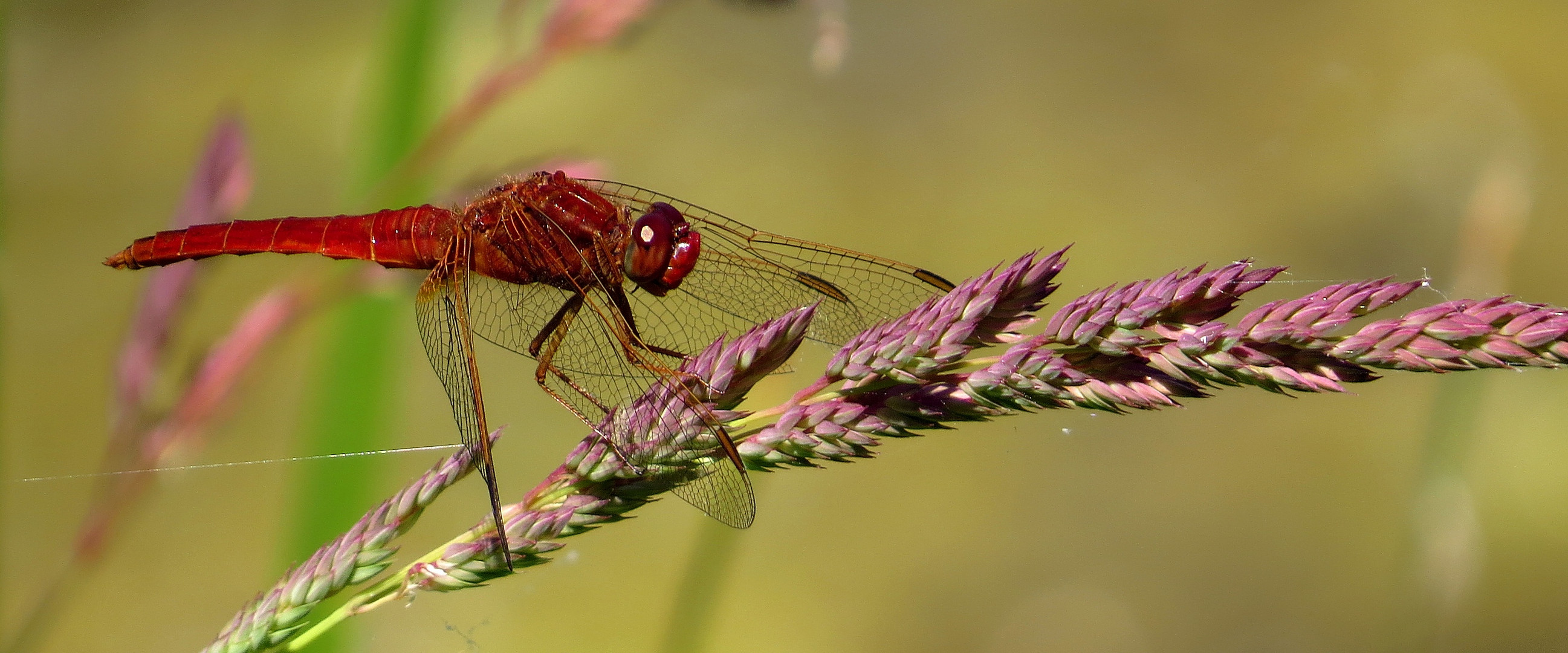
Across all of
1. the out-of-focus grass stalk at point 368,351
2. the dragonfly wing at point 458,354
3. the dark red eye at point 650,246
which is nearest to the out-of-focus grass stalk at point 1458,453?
the dark red eye at point 650,246

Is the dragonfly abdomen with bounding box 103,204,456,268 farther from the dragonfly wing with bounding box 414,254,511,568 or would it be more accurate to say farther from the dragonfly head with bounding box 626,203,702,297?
the dragonfly head with bounding box 626,203,702,297

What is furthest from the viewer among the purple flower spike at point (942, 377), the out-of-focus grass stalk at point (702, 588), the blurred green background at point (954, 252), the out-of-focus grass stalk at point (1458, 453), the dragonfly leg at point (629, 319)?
the blurred green background at point (954, 252)

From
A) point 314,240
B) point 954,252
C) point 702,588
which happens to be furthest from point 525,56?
point 954,252

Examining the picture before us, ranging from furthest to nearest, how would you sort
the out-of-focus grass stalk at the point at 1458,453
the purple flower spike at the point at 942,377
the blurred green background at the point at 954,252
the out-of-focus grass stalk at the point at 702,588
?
1. the blurred green background at the point at 954,252
2. the out-of-focus grass stalk at the point at 1458,453
3. the out-of-focus grass stalk at the point at 702,588
4. the purple flower spike at the point at 942,377

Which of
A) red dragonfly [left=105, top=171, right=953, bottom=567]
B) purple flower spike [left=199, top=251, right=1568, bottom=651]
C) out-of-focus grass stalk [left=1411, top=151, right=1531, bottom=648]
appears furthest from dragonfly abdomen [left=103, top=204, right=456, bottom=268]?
out-of-focus grass stalk [left=1411, top=151, right=1531, bottom=648]

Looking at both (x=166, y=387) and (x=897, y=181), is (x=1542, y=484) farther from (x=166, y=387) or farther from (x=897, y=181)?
(x=166, y=387)

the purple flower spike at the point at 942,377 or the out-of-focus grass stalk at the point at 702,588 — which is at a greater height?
the purple flower spike at the point at 942,377

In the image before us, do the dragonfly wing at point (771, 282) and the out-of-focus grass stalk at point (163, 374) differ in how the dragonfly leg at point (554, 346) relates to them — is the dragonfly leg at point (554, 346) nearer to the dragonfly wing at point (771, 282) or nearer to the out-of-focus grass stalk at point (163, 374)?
the dragonfly wing at point (771, 282)

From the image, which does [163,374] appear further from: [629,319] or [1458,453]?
[1458,453]
